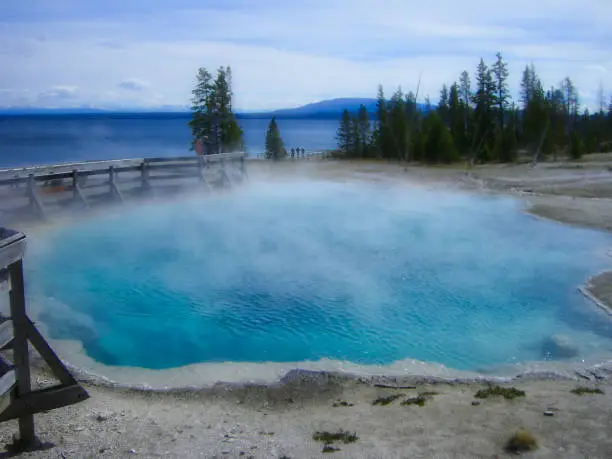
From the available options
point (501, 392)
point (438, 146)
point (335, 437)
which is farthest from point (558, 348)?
point (438, 146)

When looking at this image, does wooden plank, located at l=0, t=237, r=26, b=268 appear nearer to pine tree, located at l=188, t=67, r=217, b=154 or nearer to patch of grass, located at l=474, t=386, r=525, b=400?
patch of grass, located at l=474, t=386, r=525, b=400

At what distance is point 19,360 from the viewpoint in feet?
15.6

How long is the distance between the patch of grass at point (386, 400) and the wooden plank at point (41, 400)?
2.82m

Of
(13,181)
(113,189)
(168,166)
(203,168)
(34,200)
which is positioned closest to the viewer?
(13,181)

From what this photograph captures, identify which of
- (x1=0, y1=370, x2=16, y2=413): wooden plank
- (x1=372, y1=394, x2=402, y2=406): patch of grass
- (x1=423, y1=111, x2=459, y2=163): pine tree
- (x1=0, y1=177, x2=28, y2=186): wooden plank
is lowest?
(x1=372, y1=394, x2=402, y2=406): patch of grass

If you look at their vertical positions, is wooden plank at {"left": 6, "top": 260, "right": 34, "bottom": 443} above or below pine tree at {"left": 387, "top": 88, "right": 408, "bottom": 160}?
below

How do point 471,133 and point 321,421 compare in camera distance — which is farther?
point 471,133

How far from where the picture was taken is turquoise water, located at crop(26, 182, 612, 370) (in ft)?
27.2

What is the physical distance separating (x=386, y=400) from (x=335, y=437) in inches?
46.0

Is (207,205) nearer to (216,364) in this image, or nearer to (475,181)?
(216,364)

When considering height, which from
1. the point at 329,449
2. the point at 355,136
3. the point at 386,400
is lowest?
the point at 386,400

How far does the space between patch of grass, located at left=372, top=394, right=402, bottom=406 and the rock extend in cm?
264

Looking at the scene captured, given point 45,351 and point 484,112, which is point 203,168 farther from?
point 484,112

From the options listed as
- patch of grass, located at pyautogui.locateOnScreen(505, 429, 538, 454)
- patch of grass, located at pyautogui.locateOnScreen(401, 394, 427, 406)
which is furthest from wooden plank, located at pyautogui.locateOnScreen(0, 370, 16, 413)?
patch of grass, located at pyautogui.locateOnScreen(505, 429, 538, 454)
